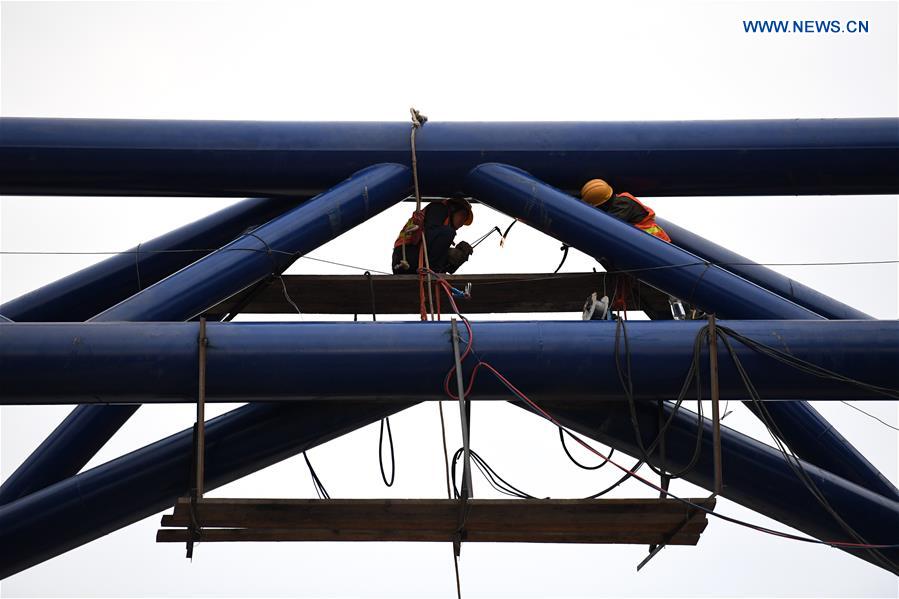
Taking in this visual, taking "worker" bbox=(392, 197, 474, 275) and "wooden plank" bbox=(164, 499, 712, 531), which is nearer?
"wooden plank" bbox=(164, 499, 712, 531)

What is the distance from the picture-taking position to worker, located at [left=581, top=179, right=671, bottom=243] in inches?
383

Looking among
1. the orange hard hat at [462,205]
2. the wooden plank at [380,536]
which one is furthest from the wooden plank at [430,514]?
the orange hard hat at [462,205]

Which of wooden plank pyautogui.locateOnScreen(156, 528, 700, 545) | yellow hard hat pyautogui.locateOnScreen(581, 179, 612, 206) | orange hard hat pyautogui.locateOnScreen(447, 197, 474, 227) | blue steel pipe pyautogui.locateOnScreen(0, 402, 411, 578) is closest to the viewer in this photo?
wooden plank pyautogui.locateOnScreen(156, 528, 700, 545)

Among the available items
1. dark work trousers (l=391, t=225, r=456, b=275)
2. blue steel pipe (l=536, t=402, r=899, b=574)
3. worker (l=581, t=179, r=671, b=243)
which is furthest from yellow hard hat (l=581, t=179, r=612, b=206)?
blue steel pipe (l=536, t=402, r=899, b=574)

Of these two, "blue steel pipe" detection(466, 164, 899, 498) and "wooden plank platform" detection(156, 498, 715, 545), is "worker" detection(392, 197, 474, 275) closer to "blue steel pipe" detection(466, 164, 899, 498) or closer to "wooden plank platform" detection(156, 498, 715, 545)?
"blue steel pipe" detection(466, 164, 899, 498)

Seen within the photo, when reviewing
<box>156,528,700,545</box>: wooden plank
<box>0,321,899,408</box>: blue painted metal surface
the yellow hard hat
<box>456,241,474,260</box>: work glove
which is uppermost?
the yellow hard hat

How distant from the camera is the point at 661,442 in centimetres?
839

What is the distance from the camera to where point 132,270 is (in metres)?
10.1

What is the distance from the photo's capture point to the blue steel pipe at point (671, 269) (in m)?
8.77

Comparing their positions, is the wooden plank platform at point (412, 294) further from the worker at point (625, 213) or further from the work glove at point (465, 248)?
the work glove at point (465, 248)

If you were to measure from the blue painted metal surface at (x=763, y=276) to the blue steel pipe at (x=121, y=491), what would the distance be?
3.92 meters

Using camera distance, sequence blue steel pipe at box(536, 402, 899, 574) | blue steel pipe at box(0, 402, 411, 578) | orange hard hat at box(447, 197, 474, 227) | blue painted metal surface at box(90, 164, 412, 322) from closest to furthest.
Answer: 1. blue painted metal surface at box(90, 164, 412, 322)
2. blue steel pipe at box(0, 402, 411, 578)
3. blue steel pipe at box(536, 402, 899, 574)
4. orange hard hat at box(447, 197, 474, 227)

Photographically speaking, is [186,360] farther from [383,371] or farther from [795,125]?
[795,125]

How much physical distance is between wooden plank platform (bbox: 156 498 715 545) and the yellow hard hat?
311 cm
